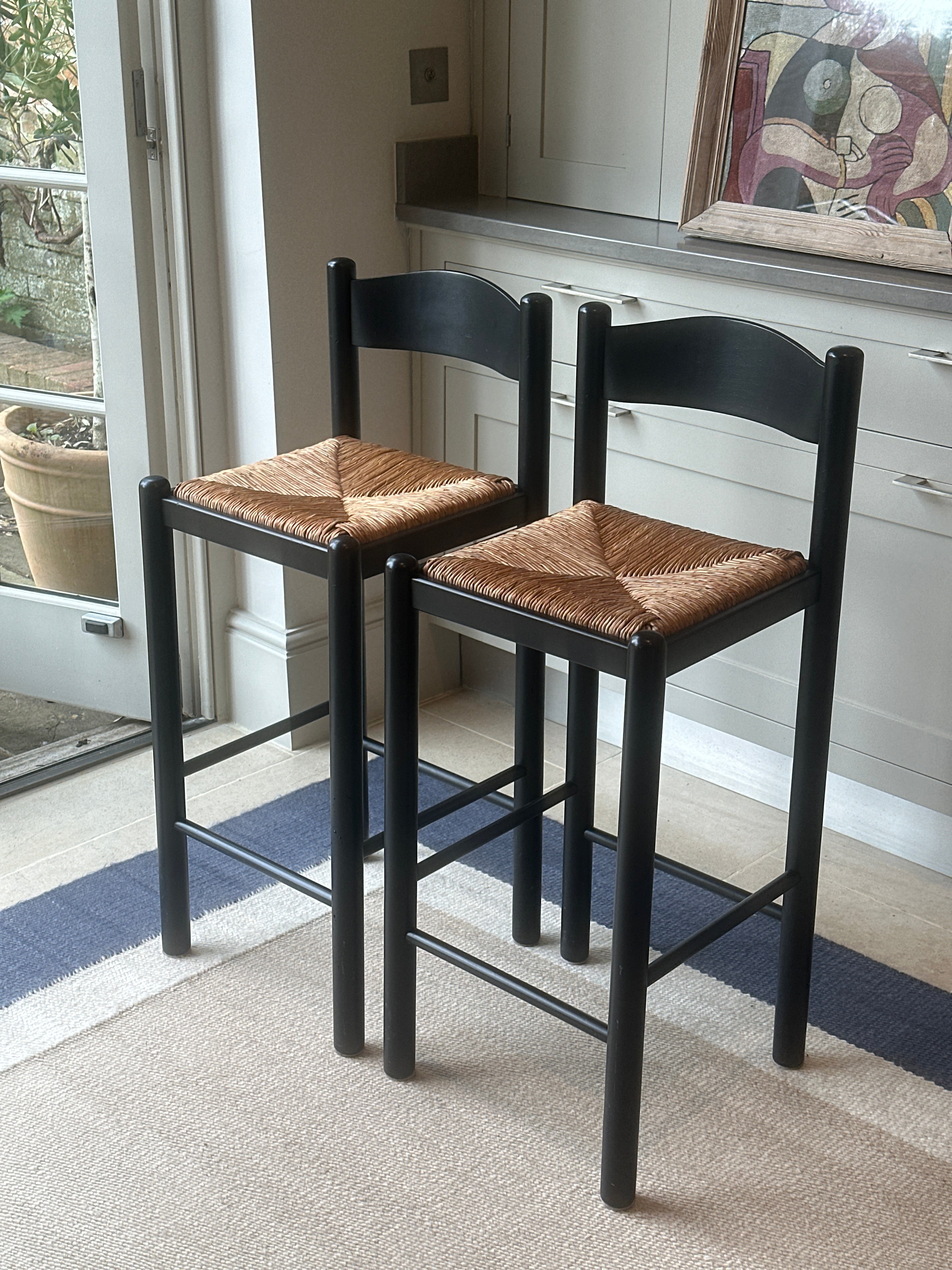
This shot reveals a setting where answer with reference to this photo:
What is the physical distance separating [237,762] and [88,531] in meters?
0.55

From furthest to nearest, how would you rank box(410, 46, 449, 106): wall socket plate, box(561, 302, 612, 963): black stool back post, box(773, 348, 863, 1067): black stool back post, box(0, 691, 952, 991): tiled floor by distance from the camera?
box(410, 46, 449, 106): wall socket plate, box(0, 691, 952, 991): tiled floor, box(561, 302, 612, 963): black stool back post, box(773, 348, 863, 1067): black stool back post

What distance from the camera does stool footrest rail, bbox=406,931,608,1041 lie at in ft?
5.45

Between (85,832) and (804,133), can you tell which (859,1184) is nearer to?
(85,832)

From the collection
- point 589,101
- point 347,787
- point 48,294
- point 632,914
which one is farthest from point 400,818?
point 589,101

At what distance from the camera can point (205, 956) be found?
2.16m

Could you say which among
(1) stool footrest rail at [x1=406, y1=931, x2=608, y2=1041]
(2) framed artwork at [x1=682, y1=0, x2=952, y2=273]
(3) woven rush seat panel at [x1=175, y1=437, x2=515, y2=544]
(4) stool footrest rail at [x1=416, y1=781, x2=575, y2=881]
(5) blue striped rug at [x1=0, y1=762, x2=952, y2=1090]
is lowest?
(5) blue striped rug at [x1=0, y1=762, x2=952, y2=1090]

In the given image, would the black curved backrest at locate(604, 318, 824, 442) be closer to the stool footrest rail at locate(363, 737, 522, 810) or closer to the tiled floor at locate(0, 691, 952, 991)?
the stool footrest rail at locate(363, 737, 522, 810)

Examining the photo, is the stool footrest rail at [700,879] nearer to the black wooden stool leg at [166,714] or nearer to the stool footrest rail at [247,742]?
the stool footrest rail at [247,742]

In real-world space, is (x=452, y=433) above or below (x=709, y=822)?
above

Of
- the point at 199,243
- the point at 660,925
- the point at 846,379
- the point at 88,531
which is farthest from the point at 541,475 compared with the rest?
the point at 88,531

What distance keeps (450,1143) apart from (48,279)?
5.70ft

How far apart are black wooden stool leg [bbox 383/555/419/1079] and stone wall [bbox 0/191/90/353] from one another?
49.6 inches

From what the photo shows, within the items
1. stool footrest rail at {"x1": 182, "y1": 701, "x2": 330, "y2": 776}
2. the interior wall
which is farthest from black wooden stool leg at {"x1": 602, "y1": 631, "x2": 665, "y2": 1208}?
the interior wall

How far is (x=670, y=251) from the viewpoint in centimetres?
228
